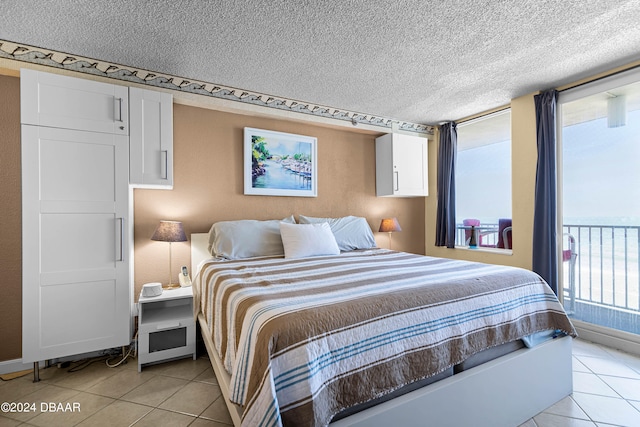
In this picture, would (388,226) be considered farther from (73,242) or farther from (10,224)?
(10,224)

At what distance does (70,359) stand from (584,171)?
4.96 meters

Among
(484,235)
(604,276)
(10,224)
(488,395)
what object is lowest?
(488,395)

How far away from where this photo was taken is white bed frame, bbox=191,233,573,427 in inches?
49.1

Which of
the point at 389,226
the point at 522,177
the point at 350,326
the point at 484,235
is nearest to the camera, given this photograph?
the point at 350,326

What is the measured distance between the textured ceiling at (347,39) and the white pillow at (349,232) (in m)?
1.39

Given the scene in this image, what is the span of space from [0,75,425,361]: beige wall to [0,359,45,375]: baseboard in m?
0.04

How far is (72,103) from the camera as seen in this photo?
217 cm

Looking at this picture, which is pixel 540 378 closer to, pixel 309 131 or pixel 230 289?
pixel 230 289

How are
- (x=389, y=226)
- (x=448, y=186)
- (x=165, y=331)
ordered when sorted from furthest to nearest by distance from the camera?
1. (x=448, y=186)
2. (x=389, y=226)
3. (x=165, y=331)

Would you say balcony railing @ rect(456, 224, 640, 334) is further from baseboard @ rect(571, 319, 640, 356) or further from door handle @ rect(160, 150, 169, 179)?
door handle @ rect(160, 150, 169, 179)

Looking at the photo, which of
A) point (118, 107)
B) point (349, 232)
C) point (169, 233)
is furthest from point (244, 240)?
point (118, 107)

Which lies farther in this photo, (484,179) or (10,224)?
(484,179)

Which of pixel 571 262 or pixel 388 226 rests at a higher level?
pixel 388 226

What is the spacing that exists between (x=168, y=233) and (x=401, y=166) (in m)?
2.89
